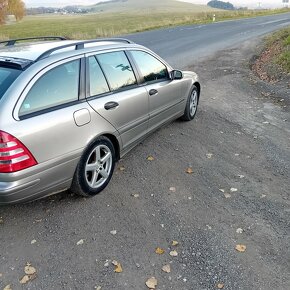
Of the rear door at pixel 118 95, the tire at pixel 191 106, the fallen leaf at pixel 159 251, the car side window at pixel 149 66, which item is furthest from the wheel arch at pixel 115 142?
the tire at pixel 191 106

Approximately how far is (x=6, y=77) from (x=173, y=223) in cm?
222

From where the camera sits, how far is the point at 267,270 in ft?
9.96

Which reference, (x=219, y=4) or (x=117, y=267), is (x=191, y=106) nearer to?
(x=117, y=267)

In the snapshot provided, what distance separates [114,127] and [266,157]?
2.38 m

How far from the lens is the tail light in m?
3.07

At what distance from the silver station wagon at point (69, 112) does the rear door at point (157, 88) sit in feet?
0.09

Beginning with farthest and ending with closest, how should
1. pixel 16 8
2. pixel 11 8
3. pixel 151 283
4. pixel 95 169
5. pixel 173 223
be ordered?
1. pixel 16 8
2. pixel 11 8
3. pixel 95 169
4. pixel 173 223
5. pixel 151 283

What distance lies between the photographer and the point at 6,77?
338cm

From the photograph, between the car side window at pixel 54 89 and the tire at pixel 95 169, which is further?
the tire at pixel 95 169

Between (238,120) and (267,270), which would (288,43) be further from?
(267,270)

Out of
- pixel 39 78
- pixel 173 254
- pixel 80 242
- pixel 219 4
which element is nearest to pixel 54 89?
pixel 39 78

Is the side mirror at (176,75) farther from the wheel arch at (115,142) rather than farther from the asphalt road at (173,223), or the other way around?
the wheel arch at (115,142)

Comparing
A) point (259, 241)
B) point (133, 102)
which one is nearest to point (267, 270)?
point (259, 241)

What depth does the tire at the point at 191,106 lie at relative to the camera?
6262 mm
